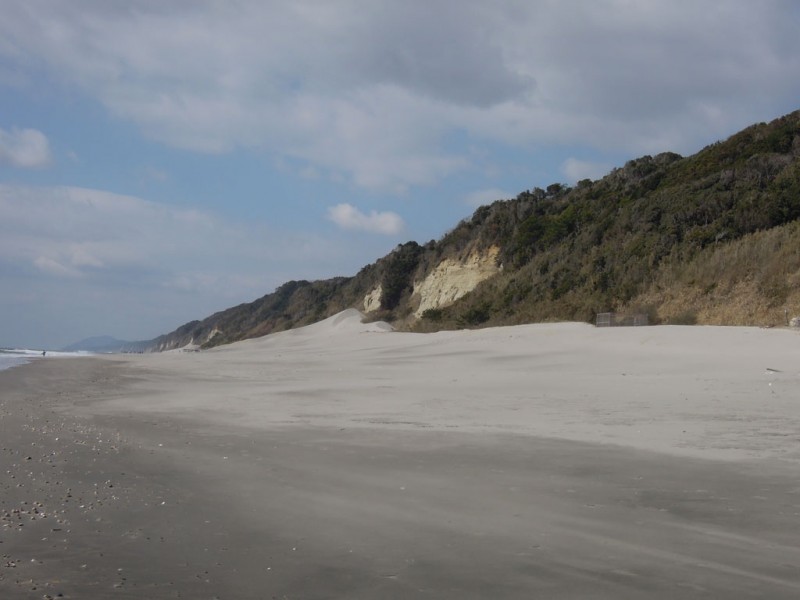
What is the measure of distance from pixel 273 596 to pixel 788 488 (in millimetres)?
3947

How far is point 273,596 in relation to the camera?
3.50 m

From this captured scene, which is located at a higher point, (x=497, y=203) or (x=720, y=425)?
(x=497, y=203)

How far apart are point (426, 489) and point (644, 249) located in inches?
791

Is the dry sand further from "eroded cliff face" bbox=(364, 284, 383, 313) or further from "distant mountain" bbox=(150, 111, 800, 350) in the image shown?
"eroded cliff face" bbox=(364, 284, 383, 313)

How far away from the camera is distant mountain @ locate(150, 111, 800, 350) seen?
19.3m

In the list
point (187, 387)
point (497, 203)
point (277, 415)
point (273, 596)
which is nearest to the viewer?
point (273, 596)

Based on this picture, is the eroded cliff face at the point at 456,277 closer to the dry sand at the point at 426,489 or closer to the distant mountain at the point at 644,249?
the distant mountain at the point at 644,249

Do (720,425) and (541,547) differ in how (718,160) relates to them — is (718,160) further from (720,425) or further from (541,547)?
(541,547)

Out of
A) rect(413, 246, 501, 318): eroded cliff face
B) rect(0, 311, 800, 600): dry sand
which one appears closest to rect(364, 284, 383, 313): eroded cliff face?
rect(413, 246, 501, 318): eroded cliff face

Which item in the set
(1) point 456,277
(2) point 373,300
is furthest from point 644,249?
(2) point 373,300

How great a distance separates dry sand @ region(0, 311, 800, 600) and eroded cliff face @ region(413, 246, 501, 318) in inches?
878

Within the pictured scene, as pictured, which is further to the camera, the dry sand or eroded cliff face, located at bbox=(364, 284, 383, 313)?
eroded cliff face, located at bbox=(364, 284, 383, 313)

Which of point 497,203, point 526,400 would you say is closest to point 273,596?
point 526,400

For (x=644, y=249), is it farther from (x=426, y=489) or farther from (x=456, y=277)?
(x=426, y=489)
